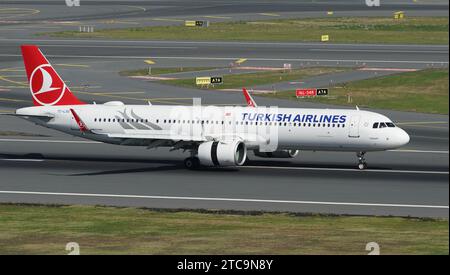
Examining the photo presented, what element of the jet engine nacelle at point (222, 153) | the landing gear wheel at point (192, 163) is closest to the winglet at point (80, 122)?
the landing gear wheel at point (192, 163)

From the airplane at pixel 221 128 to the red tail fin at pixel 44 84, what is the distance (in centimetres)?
7

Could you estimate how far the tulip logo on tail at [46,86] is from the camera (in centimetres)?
7812

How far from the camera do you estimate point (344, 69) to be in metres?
134

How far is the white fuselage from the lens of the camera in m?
71.2

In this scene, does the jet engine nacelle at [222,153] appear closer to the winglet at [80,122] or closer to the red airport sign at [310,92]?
the winglet at [80,122]

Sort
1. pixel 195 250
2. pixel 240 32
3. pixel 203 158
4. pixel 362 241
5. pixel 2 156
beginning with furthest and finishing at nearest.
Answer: pixel 240 32 → pixel 2 156 → pixel 203 158 → pixel 362 241 → pixel 195 250

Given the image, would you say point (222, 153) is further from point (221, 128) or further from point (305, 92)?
point (305, 92)

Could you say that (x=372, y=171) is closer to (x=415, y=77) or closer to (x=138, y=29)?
(x=415, y=77)

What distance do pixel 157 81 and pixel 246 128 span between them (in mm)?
54902

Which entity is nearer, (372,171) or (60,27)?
(372,171)

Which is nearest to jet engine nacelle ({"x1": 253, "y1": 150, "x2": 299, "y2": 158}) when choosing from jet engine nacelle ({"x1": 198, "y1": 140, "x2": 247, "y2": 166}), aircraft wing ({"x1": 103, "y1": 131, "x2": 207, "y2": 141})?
jet engine nacelle ({"x1": 198, "y1": 140, "x2": 247, "y2": 166})

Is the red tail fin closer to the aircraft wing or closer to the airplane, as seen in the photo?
the airplane

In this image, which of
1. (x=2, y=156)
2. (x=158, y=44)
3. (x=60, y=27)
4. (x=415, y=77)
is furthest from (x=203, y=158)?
(x=60, y=27)

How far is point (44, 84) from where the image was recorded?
7850 cm
